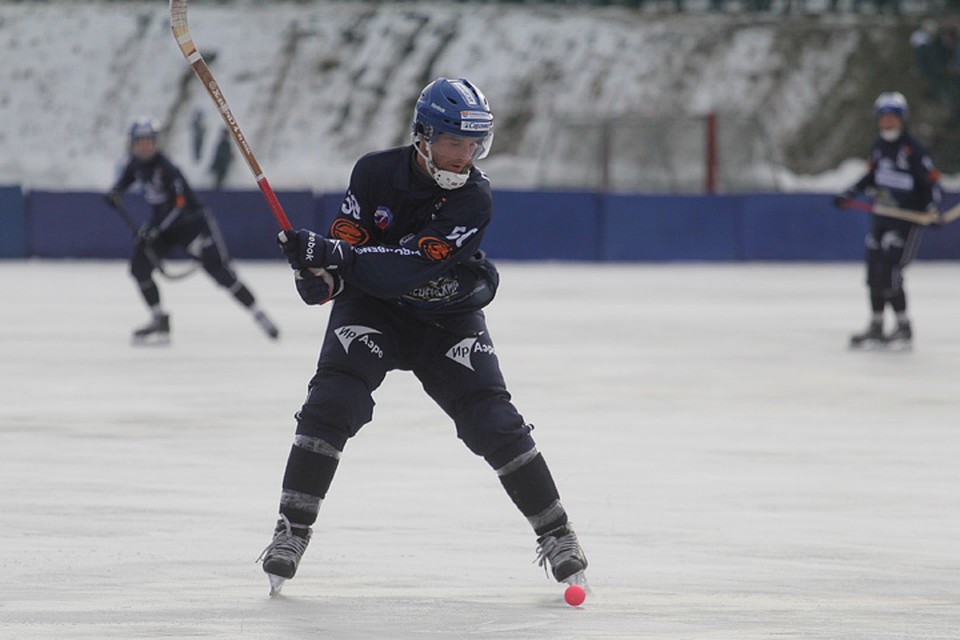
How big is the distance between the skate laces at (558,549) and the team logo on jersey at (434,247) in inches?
37.1

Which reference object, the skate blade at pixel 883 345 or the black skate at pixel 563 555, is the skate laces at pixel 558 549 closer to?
the black skate at pixel 563 555

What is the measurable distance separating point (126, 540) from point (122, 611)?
135 centimetres

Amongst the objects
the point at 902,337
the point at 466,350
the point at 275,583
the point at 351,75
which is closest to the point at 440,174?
the point at 466,350

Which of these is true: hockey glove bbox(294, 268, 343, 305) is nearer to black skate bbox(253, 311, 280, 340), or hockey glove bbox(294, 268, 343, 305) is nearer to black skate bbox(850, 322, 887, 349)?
black skate bbox(253, 311, 280, 340)

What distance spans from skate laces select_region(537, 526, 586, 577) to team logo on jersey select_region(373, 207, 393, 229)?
111 centimetres

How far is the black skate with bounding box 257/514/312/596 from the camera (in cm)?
647

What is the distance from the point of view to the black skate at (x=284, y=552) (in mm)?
6469

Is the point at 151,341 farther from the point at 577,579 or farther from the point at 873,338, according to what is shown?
the point at 577,579

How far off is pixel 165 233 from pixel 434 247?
444 inches

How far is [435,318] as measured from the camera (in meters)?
6.74

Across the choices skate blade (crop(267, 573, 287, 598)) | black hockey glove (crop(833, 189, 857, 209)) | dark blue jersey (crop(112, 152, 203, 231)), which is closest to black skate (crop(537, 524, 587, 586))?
skate blade (crop(267, 573, 287, 598))

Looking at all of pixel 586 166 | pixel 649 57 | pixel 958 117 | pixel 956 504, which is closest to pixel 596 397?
pixel 956 504

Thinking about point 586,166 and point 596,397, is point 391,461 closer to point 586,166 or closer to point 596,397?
point 596,397

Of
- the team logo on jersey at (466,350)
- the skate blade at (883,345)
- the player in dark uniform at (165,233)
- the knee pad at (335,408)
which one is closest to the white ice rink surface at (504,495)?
the skate blade at (883,345)
